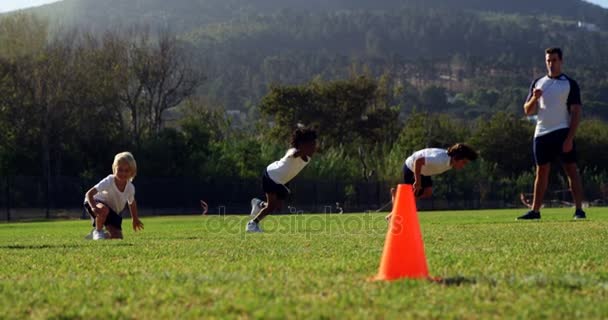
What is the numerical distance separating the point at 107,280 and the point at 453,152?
8.14m

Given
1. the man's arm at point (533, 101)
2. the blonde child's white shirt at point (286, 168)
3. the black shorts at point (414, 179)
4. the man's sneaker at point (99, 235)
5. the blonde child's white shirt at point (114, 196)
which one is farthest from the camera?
the black shorts at point (414, 179)

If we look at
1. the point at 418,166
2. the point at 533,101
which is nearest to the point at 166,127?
the point at 418,166

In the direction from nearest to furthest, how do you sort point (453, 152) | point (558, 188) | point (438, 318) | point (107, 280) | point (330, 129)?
point (438, 318) < point (107, 280) < point (453, 152) < point (558, 188) < point (330, 129)

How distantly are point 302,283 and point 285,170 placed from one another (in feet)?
27.0

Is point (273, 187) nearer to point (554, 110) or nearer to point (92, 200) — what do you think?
point (92, 200)

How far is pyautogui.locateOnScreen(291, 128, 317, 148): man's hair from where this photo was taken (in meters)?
13.8

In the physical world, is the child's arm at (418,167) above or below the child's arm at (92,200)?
above

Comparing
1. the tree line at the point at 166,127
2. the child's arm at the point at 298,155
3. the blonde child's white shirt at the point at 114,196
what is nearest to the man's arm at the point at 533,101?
the child's arm at the point at 298,155

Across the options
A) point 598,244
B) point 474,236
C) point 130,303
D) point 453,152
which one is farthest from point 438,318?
point 453,152

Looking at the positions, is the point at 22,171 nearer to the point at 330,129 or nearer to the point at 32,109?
the point at 32,109

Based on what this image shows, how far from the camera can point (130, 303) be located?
529cm


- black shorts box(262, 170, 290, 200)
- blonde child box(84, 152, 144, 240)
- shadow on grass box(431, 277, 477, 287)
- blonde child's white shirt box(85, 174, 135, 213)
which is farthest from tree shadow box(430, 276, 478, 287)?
black shorts box(262, 170, 290, 200)

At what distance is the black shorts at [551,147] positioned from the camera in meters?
13.6

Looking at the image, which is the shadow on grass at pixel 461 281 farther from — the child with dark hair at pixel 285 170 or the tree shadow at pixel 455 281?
the child with dark hair at pixel 285 170
